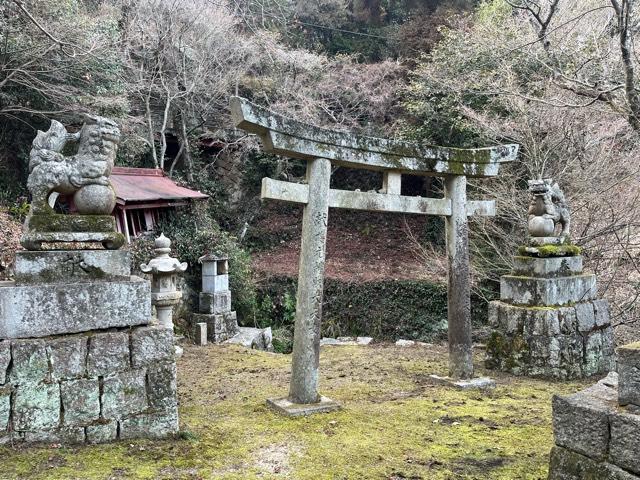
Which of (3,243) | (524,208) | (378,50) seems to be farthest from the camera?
(378,50)

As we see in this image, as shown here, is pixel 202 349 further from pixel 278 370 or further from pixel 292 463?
pixel 292 463

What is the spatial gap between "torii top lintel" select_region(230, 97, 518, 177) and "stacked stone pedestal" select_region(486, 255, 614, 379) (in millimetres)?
1686

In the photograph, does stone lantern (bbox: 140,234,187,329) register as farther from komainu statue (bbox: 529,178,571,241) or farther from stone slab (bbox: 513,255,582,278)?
komainu statue (bbox: 529,178,571,241)

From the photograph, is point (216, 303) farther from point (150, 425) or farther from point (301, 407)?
point (150, 425)

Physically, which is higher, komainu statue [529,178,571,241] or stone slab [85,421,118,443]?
komainu statue [529,178,571,241]

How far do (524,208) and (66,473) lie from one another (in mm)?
9819

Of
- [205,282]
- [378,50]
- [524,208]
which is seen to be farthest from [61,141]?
[378,50]

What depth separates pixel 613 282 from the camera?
379 inches

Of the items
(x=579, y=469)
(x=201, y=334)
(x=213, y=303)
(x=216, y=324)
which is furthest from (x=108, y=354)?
(x=213, y=303)

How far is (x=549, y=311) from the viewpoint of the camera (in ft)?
22.3

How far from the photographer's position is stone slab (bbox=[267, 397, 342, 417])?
4918 millimetres

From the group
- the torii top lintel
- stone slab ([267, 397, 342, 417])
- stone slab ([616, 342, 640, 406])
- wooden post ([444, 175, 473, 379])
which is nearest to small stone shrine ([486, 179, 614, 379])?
wooden post ([444, 175, 473, 379])

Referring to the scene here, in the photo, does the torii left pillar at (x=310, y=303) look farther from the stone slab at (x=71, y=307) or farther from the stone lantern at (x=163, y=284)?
the stone lantern at (x=163, y=284)

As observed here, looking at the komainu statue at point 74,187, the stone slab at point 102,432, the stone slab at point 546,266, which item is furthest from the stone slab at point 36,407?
the stone slab at point 546,266
